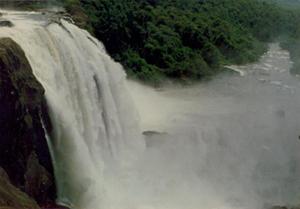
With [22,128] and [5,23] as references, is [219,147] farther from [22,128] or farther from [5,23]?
[22,128]

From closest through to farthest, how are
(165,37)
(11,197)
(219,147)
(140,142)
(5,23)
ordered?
(11,197), (5,23), (140,142), (219,147), (165,37)

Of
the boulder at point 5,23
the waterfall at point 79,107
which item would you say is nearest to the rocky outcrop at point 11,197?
the waterfall at point 79,107

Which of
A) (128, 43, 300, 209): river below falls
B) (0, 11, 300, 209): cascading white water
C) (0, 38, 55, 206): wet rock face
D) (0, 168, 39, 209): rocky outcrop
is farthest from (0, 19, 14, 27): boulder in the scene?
(128, 43, 300, 209): river below falls

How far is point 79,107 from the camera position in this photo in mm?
19953

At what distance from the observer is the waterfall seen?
17234 mm

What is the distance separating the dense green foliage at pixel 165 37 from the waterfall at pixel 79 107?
9818 mm

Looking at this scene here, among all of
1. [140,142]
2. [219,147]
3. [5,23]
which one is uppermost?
[5,23]

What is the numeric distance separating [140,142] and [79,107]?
459 cm

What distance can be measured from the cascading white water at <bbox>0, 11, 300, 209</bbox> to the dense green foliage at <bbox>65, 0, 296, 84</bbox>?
626 cm

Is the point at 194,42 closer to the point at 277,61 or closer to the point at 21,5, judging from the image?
the point at 277,61

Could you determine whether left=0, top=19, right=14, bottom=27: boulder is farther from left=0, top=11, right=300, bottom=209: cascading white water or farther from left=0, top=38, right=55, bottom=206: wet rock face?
left=0, top=38, right=55, bottom=206: wet rock face

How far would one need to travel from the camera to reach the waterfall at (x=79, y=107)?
679 inches

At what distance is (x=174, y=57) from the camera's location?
3906 centimetres

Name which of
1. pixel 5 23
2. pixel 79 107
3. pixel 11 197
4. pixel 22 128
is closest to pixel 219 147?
pixel 79 107
